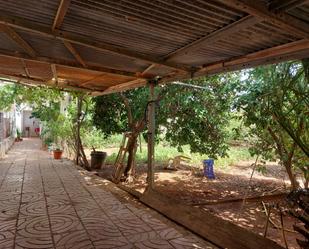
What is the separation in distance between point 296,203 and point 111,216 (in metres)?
2.16

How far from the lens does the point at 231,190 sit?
736 centimetres

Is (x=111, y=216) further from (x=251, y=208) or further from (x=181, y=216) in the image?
(x=251, y=208)

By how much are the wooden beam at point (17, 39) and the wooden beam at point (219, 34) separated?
5.25 ft

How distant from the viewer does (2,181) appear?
5406 mm

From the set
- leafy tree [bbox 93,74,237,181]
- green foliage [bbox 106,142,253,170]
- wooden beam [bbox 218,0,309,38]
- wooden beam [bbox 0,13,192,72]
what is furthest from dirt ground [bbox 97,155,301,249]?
wooden beam [bbox 0,13,192,72]

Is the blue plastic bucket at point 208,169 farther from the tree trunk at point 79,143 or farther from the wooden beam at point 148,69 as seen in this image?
the wooden beam at point 148,69

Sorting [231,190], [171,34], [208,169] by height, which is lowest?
[231,190]

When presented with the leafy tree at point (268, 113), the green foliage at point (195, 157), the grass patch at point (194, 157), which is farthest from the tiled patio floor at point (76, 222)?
the grass patch at point (194, 157)

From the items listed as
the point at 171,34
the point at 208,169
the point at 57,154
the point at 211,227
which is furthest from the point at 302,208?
the point at 57,154

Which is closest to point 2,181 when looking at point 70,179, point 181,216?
point 70,179

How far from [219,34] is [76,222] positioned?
8.17 ft

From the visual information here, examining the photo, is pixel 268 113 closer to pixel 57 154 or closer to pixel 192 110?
pixel 192 110

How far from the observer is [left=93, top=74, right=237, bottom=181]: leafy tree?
6906mm

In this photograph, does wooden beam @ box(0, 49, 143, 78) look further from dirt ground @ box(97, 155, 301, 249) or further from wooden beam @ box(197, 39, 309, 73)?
dirt ground @ box(97, 155, 301, 249)
